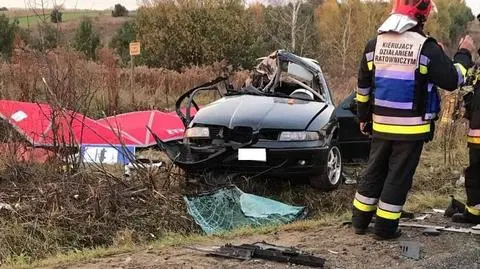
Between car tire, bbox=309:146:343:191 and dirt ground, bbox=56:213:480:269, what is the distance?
4.86ft

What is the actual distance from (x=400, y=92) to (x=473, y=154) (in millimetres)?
1117

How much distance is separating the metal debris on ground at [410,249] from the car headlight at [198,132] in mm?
2604

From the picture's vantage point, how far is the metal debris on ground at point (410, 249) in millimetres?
4383

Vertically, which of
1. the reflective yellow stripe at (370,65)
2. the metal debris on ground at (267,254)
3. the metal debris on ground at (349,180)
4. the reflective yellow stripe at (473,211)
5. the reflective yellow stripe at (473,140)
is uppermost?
the reflective yellow stripe at (370,65)

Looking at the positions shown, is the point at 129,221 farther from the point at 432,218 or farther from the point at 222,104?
the point at 432,218

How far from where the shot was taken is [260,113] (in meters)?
6.57

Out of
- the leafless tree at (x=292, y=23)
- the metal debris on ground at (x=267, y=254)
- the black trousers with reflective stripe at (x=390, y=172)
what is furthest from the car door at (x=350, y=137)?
the leafless tree at (x=292, y=23)

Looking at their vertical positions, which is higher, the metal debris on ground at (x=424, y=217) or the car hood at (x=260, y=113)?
the car hood at (x=260, y=113)

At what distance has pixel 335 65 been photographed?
129 feet

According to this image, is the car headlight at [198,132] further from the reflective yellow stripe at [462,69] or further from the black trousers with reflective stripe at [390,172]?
the reflective yellow stripe at [462,69]

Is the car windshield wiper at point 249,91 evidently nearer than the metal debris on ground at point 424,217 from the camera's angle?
No

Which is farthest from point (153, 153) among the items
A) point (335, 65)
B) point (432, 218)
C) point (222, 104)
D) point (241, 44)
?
point (335, 65)

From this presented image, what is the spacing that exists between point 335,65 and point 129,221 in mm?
34653

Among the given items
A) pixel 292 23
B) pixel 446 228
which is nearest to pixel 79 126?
pixel 446 228
